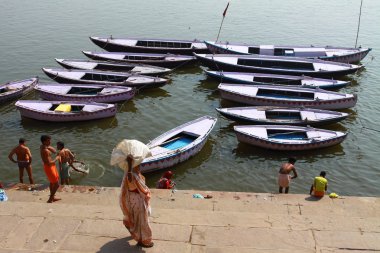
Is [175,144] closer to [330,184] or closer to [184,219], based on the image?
[330,184]

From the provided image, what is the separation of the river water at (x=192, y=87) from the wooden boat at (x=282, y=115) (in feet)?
3.23

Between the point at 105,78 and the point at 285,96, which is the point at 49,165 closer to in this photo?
the point at 105,78

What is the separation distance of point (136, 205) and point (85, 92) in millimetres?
15122

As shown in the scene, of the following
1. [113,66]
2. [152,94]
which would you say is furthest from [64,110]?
[113,66]

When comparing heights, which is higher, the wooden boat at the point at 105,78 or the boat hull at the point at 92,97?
the wooden boat at the point at 105,78

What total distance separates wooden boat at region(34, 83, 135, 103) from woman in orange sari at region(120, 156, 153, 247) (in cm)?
1386

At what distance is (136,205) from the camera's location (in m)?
7.79

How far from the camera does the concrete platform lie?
8.33 meters

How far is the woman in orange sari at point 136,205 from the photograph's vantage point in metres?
7.63

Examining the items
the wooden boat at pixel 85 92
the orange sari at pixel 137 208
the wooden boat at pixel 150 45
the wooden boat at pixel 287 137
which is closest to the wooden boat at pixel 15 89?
the wooden boat at pixel 85 92

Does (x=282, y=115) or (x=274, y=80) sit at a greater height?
(x=274, y=80)

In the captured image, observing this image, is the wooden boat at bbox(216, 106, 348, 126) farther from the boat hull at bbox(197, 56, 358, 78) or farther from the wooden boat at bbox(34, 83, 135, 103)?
the wooden boat at bbox(34, 83, 135, 103)

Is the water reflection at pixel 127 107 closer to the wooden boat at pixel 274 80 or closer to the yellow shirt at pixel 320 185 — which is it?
Result: the wooden boat at pixel 274 80

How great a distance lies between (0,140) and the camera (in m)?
18.4
